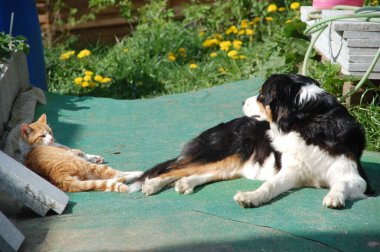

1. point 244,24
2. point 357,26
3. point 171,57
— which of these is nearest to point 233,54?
point 171,57

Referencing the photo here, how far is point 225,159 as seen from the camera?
4492mm

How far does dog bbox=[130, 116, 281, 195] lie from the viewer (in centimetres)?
439

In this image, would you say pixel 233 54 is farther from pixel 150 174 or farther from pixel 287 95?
pixel 287 95

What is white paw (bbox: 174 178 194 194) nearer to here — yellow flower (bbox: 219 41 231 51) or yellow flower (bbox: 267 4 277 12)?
yellow flower (bbox: 219 41 231 51)

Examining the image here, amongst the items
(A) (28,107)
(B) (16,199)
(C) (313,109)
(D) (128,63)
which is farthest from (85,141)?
(D) (128,63)

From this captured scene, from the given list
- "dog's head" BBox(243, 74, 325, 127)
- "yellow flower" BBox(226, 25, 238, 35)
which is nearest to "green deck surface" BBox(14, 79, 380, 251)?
"dog's head" BBox(243, 74, 325, 127)

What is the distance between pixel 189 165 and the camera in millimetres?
4496

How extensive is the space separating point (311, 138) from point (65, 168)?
1709 mm

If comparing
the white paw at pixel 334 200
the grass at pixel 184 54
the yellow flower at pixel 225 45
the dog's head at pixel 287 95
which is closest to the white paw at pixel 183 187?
the dog's head at pixel 287 95

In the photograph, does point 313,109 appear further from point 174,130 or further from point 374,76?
point 174,130

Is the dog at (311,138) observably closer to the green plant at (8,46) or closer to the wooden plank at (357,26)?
the wooden plank at (357,26)

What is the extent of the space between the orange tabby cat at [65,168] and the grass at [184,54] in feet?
9.48

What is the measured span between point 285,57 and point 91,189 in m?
3.28

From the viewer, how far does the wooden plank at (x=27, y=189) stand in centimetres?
363
